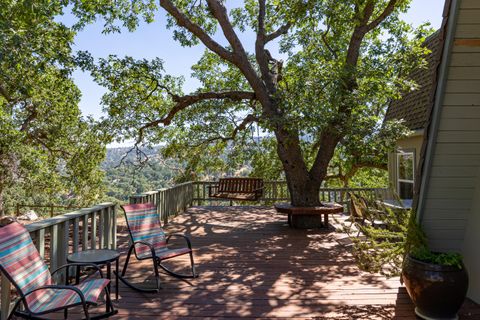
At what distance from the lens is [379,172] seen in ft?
61.1

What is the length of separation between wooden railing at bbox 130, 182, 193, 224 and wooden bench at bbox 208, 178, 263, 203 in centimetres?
76

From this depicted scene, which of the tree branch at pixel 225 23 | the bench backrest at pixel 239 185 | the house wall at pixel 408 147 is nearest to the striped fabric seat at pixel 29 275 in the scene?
the tree branch at pixel 225 23

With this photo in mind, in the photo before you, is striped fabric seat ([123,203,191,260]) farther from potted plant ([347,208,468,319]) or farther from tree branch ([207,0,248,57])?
tree branch ([207,0,248,57])

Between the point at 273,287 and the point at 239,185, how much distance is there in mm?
6537

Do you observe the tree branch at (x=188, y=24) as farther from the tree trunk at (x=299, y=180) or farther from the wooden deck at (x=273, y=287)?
the wooden deck at (x=273, y=287)

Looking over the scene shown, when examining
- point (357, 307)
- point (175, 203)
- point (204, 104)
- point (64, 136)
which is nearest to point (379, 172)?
point (204, 104)

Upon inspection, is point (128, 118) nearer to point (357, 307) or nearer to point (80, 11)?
point (80, 11)

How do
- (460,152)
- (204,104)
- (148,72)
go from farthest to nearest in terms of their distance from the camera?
(204,104), (148,72), (460,152)

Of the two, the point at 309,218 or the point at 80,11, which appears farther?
the point at 80,11

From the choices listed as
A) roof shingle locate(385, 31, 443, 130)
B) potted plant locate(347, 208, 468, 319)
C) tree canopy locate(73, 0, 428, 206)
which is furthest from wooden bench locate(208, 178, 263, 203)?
potted plant locate(347, 208, 468, 319)

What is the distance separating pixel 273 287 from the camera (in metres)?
3.82

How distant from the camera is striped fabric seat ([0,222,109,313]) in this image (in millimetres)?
2300

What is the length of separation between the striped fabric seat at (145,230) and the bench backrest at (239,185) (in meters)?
5.50

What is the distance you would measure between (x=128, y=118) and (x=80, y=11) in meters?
2.84
